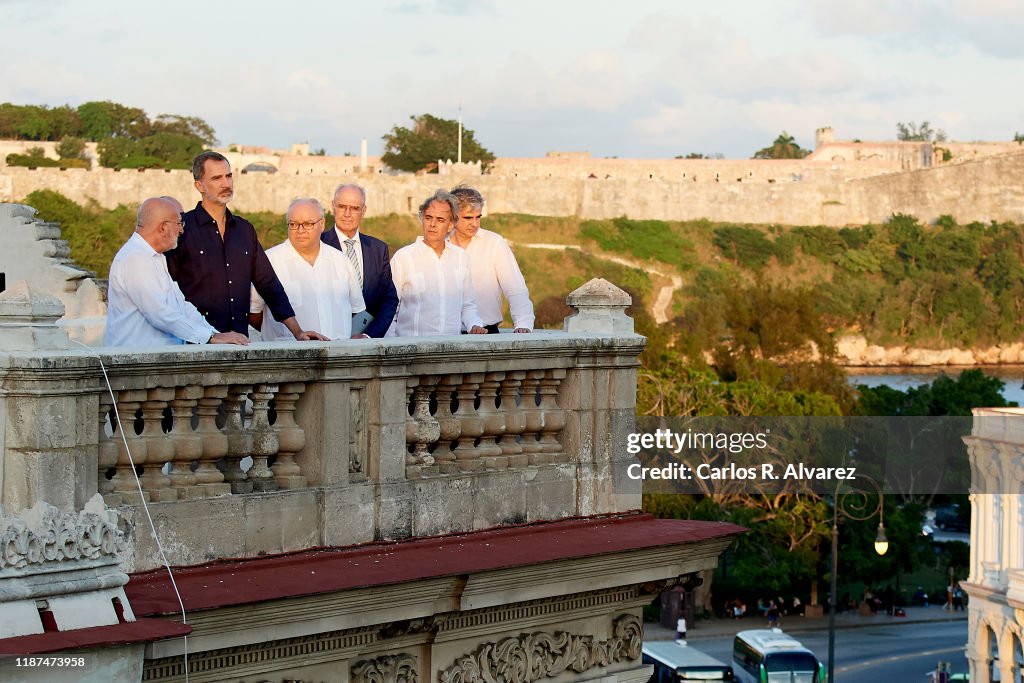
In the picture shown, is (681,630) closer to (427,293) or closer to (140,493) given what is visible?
(427,293)

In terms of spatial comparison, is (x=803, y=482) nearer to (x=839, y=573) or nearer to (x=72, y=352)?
(x=839, y=573)

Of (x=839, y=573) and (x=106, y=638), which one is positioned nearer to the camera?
(x=106, y=638)

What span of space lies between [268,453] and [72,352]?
3.00 ft

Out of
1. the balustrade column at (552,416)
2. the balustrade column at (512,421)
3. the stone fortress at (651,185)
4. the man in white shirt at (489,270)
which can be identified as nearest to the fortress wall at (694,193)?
the stone fortress at (651,185)

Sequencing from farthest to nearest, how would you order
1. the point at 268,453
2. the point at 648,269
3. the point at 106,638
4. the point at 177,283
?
the point at 648,269 < the point at 177,283 < the point at 268,453 < the point at 106,638

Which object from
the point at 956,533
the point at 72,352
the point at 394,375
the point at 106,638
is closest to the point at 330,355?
the point at 394,375

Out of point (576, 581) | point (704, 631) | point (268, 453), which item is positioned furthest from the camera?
point (704, 631)

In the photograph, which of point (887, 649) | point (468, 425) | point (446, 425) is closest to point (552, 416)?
point (468, 425)

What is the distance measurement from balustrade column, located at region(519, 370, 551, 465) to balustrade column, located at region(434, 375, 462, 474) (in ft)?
1.27

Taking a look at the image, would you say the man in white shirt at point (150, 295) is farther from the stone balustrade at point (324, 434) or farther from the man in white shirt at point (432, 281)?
the man in white shirt at point (432, 281)

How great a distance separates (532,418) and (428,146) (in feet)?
306

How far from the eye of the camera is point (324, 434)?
6.16 metres

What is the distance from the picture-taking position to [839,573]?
4069 centimetres

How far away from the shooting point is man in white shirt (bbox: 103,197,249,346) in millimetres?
6562
